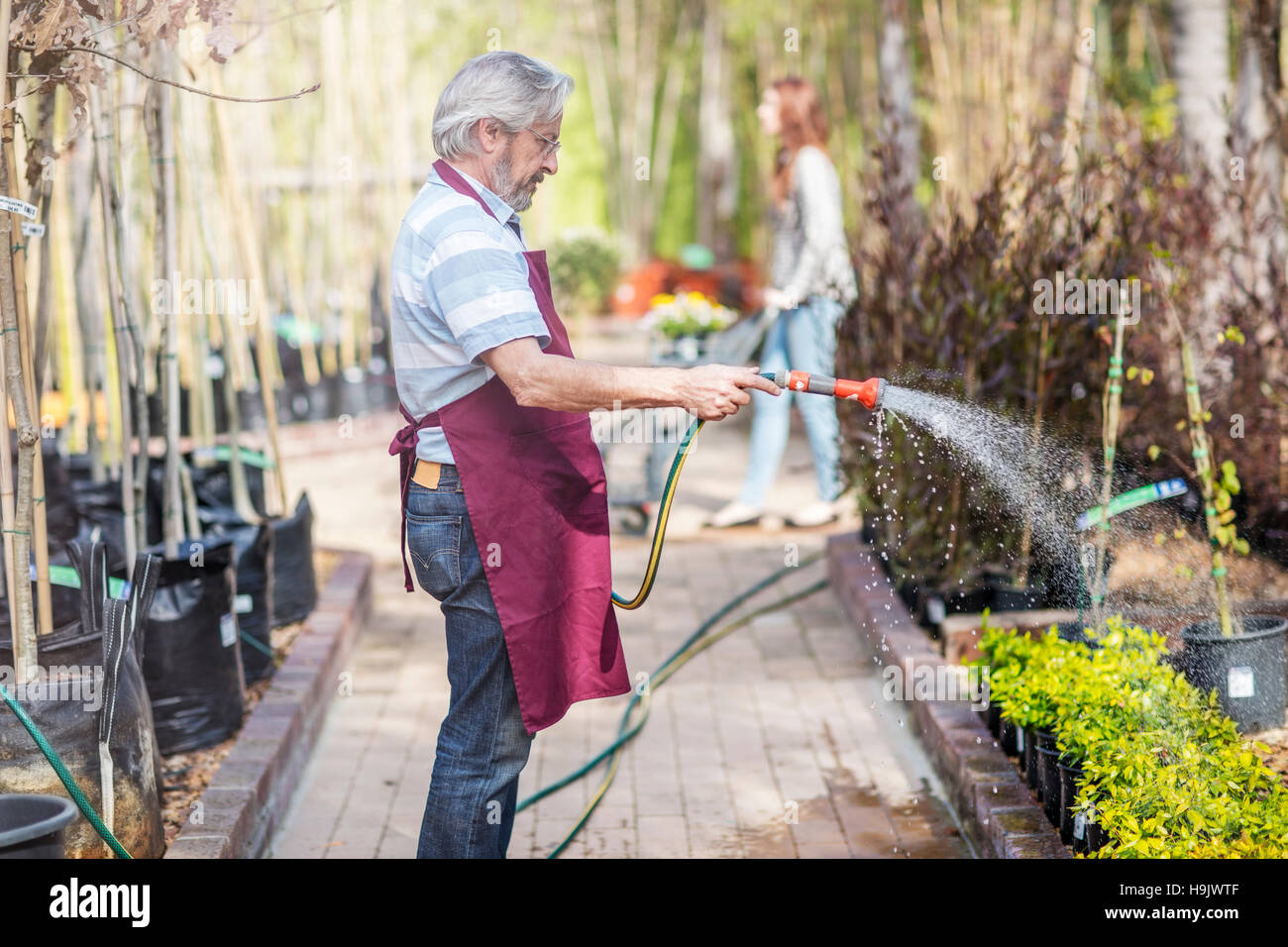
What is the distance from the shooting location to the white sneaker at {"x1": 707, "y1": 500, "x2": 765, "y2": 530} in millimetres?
6598

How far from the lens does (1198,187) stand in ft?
17.2

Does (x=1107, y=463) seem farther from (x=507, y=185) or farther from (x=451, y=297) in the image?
(x=451, y=297)

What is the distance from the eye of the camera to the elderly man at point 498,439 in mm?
2361

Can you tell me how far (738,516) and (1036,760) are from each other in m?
3.38

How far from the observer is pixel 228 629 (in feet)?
12.3

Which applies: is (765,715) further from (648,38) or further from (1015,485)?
(648,38)

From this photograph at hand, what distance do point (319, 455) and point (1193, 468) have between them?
547 cm

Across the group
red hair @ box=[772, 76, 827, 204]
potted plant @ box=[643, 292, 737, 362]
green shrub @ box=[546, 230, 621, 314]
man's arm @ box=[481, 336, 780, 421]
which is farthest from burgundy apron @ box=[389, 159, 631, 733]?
green shrub @ box=[546, 230, 621, 314]

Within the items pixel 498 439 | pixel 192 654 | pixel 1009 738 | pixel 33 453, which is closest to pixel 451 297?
pixel 498 439

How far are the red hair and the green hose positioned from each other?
423cm

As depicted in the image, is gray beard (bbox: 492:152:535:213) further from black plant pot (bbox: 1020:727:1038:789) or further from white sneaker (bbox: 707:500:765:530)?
white sneaker (bbox: 707:500:765:530)

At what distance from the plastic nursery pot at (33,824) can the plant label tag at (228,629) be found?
1129mm

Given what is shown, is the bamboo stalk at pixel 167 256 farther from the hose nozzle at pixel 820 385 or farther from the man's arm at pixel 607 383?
the hose nozzle at pixel 820 385

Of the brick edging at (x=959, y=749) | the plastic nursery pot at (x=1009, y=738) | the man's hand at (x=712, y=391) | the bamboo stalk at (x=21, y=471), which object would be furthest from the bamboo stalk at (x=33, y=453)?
the plastic nursery pot at (x=1009, y=738)
